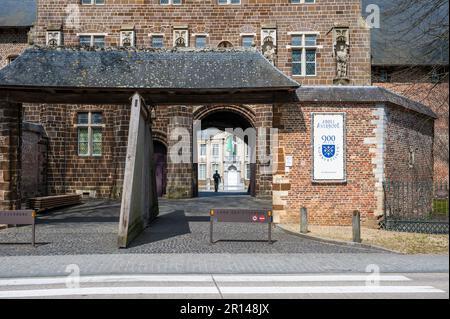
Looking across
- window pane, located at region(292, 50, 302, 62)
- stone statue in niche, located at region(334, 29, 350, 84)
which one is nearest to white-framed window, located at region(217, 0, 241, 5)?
window pane, located at region(292, 50, 302, 62)

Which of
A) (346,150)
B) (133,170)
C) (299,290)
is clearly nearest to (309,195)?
(346,150)

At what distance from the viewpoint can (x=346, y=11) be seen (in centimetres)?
2658

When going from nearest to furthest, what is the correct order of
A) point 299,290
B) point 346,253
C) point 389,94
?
point 299,290, point 346,253, point 389,94

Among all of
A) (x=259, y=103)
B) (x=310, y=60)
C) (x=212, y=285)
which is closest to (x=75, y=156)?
(x=310, y=60)

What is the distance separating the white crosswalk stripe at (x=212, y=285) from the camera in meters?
7.02

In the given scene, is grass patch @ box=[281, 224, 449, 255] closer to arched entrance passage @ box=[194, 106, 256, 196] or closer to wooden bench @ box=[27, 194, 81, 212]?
wooden bench @ box=[27, 194, 81, 212]

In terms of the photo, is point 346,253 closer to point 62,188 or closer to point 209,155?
point 62,188

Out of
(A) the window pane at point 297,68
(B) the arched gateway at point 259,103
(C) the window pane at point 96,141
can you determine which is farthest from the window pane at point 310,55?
(C) the window pane at point 96,141

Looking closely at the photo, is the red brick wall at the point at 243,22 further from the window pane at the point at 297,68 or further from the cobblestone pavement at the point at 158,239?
the cobblestone pavement at the point at 158,239

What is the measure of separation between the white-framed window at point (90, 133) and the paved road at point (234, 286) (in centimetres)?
1858

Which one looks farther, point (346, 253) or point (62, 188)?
point (62, 188)

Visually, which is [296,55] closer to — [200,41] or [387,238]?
[200,41]

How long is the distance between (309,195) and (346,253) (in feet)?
15.1

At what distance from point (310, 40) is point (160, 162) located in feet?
35.4
